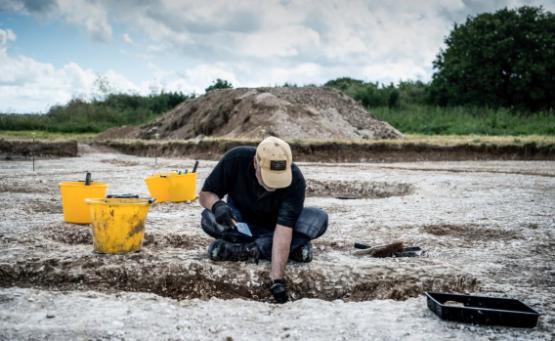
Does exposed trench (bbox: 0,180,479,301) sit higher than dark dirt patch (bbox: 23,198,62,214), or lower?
lower

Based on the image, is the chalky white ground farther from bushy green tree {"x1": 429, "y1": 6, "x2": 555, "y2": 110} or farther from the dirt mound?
bushy green tree {"x1": 429, "y1": 6, "x2": 555, "y2": 110}

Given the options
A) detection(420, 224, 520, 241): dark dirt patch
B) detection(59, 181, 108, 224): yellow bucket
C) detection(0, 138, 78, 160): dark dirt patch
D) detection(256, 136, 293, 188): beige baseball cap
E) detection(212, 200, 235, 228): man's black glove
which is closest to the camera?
detection(256, 136, 293, 188): beige baseball cap

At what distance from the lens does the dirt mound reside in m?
17.5

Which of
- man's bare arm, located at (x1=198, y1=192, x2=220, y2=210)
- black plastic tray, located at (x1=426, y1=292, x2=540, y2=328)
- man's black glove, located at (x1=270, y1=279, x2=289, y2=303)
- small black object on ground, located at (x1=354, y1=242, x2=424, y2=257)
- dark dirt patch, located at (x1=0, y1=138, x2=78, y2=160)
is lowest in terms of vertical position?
man's black glove, located at (x1=270, y1=279, x2=289, y2=303)

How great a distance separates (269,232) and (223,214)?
55 centimetres

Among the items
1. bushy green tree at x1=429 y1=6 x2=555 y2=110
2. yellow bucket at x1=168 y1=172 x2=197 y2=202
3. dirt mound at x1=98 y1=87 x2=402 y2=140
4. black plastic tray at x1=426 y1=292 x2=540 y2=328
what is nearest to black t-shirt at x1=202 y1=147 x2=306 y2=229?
black plastic tray at x1=426 y1=292 x2=540 y2=328

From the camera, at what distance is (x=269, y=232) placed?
4.24 m

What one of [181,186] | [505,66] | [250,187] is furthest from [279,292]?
[505,66]

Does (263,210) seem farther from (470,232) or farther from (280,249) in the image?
(470,232)

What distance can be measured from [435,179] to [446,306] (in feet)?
22.0

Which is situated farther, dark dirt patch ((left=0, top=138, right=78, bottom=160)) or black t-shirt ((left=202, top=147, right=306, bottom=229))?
dark dirt patch ((left=0, top=138, right=78, bottom=160))

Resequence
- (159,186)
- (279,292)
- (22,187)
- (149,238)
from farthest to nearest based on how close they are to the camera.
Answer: (22,187) < (159,186) < (149,238) < (279,292)

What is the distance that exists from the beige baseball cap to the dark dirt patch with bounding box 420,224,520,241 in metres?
2.37

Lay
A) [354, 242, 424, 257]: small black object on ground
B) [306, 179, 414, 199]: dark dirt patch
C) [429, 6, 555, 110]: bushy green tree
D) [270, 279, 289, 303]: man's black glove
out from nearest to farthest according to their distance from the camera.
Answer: [270, 279, 289, 303]: man's black glove < [354, 242, 424, 257]: small black object on ground < [306, 179, 414, 199]: dark dirt patch < [429, 6, 555, 110]: bushy green tree
